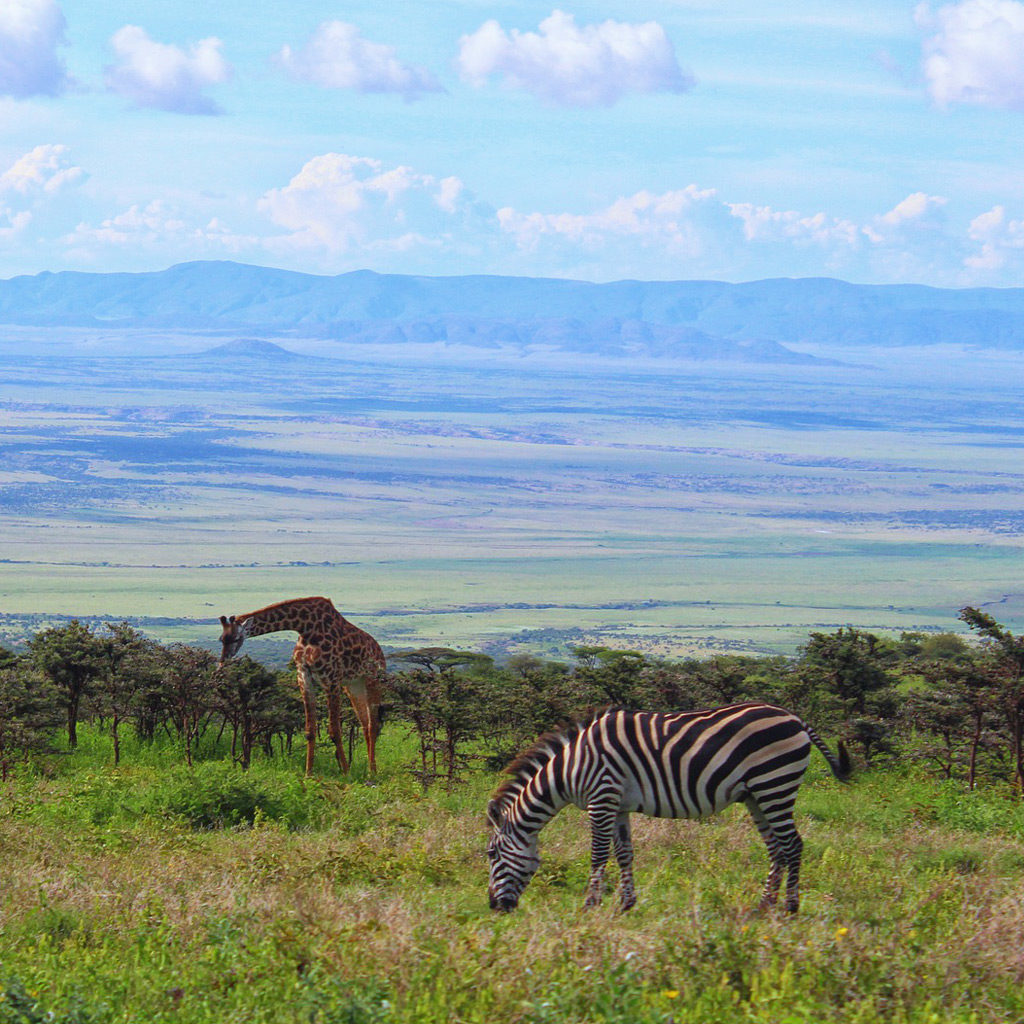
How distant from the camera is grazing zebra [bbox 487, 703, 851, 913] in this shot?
29.3 ft

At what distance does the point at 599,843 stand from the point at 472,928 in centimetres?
161

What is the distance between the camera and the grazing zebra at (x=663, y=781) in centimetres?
893

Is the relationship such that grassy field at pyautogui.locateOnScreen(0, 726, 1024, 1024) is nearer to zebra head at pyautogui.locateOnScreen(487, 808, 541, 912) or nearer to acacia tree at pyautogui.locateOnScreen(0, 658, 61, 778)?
zebra head at pyautogui.locateOnScreen(487, 808, 541, 912)

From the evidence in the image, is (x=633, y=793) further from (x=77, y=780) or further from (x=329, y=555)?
(x=329, y=555)

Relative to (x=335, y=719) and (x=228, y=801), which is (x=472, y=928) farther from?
(x=335, y=719)

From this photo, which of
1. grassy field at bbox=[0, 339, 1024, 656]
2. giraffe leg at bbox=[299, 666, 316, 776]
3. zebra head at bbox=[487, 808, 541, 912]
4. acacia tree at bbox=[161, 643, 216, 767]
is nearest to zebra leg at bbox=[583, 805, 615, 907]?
zebra head at bbox=[487, 808, 541, 912]

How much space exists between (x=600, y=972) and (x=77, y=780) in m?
9.86

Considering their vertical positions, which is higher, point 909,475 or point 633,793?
point 909,475

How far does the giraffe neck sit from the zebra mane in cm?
663

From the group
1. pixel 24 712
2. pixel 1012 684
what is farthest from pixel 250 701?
pixel 1012 684

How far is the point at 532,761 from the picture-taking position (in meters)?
9.56

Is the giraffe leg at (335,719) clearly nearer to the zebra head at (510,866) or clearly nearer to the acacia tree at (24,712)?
the acacia tree at (24,712)

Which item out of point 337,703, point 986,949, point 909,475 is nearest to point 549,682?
point 337,703

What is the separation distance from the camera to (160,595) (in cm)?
9194
